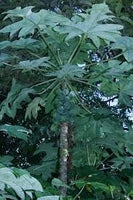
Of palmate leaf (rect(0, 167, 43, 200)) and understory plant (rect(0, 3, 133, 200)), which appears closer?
palmate leaf (rect(0, 167, 43, 200))

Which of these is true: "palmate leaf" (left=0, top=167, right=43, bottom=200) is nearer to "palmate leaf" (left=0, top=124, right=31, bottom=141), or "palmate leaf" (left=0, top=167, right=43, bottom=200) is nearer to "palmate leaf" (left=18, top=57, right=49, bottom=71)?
"palmate leaf" (left=0, top=124, right=31, bottom=141)

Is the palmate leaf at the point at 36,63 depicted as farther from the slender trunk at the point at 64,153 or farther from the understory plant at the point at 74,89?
the slender trunk at the point at 64,153

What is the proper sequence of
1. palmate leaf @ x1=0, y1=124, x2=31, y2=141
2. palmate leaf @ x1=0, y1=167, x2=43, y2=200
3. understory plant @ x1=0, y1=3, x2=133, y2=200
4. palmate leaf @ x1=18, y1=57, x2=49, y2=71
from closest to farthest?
palmate leaf @ x1=0, y1=167, x2=43, y2=200 < palmate leaf @ x1=0, y1=124, x2=31, y2=141 < understory plant @ x1=0, y1=3, x2=133, y2=200 < palmate leaf @ x1=18, y1=57, x2=49, y2=71

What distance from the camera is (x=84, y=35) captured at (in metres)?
1.42

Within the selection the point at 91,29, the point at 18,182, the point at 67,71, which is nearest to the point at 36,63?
the point at 67,71

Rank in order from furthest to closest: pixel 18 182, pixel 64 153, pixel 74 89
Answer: pixel 74 89, pixel 64 153, pixel 18 182

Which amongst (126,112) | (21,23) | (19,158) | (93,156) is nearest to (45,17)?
(21,23)

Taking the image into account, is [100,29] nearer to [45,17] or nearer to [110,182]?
[45,17]

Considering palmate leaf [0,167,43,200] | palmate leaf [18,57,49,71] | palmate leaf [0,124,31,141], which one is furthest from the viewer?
palmate leaf [18,57,49,71]

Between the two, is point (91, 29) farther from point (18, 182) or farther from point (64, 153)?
point (18, 182)

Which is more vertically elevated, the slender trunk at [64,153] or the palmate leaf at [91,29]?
the palmate leaf at [91,29]

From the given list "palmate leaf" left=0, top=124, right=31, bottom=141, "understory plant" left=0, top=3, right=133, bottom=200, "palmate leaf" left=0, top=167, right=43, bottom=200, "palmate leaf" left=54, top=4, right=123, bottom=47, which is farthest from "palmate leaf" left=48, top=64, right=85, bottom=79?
"palmate leaf" left=0, top=167, right=43, bottom=200

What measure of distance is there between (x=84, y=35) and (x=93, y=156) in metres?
0.52

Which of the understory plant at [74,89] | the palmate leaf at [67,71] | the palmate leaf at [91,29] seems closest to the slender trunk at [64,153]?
the understory plant at [74,89]
